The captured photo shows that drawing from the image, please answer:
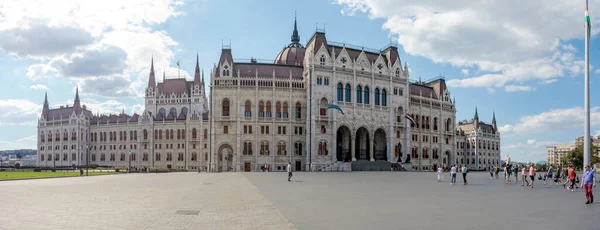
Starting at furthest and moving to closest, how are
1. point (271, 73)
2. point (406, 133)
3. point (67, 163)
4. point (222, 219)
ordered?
point (67, 163), point (406, 133), point (271, 73), point (222, 219)

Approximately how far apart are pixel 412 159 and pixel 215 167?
132ft

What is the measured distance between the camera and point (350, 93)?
247 ft

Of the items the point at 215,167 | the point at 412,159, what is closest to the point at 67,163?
the point at 215,167

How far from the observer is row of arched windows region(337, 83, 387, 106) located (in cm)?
7456

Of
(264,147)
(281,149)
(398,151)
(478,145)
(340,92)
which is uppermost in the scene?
(340,92)

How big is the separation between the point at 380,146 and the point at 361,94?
11.2 metres

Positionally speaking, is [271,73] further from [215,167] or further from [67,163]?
[67,163]

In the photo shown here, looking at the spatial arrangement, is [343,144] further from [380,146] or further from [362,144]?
[380,146]

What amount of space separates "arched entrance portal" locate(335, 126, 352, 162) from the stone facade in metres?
74.1

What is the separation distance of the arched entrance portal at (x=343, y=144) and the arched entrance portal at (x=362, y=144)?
2.50 metres

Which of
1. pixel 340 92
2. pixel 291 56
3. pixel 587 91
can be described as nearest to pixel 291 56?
pixel 291 56

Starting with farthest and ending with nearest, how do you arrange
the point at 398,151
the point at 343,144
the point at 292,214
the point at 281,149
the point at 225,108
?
the point at 398,151, the point at 343,144, the point at 281,149, the point at 225,108, the point at 292,214

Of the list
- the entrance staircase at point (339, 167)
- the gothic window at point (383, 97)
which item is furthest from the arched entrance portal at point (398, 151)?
the entrance staircase at point (339, 167)

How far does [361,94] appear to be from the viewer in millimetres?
76500
